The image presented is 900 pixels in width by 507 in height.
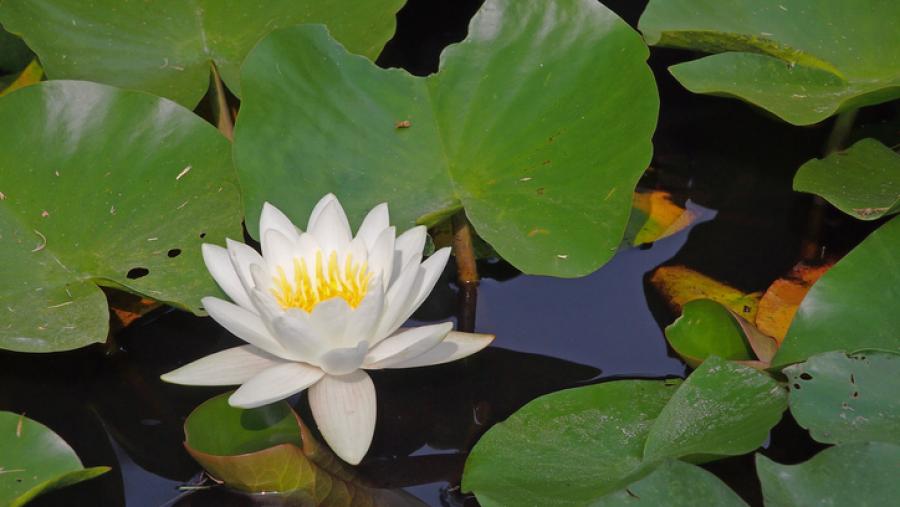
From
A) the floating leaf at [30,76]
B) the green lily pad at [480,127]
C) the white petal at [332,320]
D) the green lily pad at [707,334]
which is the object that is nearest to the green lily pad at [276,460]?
the white petal at [332,320]

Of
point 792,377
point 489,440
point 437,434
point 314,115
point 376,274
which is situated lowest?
point 437,434

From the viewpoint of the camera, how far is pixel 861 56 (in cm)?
193

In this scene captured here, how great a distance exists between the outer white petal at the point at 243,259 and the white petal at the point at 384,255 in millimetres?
200

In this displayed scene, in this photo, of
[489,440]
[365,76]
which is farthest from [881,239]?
[365,76]

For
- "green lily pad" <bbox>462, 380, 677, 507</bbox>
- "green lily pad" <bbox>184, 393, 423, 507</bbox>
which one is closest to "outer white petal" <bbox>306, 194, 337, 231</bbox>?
"green lily pad" <bbox>184, 393, 423, 507</bbox>

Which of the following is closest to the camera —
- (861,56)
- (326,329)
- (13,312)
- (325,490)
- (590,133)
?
(326,329)

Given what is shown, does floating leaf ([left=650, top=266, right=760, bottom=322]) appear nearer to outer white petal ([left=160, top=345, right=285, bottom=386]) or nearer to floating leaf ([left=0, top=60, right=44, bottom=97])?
outer white petal ([left=160, top=345, right=285, bottom=386])

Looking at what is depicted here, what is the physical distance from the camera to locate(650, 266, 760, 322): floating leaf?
1966mm

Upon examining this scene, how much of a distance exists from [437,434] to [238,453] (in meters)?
0.40

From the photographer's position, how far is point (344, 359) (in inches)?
57.1

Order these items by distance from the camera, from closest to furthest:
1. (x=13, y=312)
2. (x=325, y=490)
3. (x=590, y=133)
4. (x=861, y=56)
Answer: (x=325, y=490) < (x=13, y=312) < (x=590, y=133) < (x=861, y=56)

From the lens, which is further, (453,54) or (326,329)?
(453,54)

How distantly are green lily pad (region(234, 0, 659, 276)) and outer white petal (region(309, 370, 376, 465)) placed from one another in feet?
1.22

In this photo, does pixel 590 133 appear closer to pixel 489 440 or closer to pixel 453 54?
pixel 453 54
